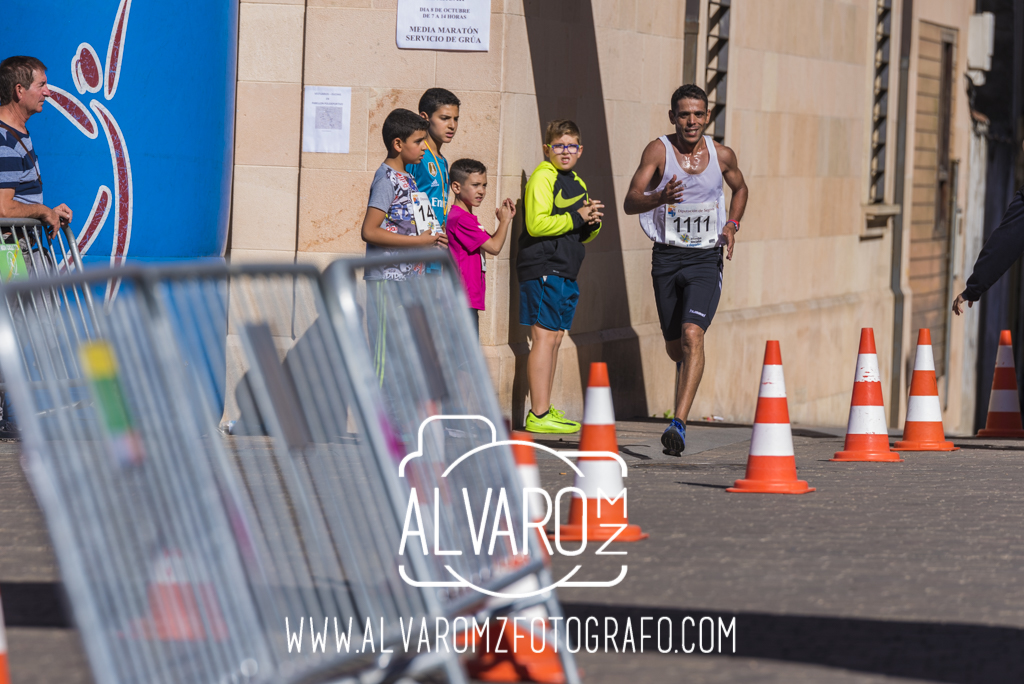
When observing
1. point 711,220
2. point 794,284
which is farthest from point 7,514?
point 794,284

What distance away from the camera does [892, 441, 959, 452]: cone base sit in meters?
9.56

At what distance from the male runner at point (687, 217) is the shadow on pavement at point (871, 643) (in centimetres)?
409

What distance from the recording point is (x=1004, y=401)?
1125 centimetres

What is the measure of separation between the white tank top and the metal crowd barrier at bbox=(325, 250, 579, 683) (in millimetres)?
4961

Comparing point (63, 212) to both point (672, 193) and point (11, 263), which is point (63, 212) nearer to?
point (11, 263)

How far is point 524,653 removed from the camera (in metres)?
4.12

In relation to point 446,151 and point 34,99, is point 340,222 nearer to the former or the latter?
point 446,151

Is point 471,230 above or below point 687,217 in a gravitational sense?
below

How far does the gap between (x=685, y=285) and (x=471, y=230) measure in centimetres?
133

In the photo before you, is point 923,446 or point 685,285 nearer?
point 685,285

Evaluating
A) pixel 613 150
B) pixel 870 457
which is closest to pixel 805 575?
pixel 870 457

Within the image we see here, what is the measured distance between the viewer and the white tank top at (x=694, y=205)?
902 cm

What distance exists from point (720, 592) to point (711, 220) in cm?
420

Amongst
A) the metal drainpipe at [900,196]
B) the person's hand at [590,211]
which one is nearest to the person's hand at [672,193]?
the person's hand at [590,211]
